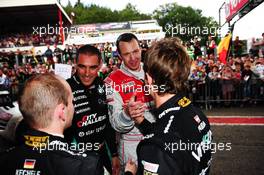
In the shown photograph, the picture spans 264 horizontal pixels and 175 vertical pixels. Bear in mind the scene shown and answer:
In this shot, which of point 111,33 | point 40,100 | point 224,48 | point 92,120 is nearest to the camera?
point 40,100

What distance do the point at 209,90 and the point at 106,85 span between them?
861 cm

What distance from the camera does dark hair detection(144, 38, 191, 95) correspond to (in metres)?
1.77

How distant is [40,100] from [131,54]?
5.34 feet

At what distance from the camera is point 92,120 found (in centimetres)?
296

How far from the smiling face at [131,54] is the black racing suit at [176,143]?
4.26 ft

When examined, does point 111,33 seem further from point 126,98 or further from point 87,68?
point 126,98

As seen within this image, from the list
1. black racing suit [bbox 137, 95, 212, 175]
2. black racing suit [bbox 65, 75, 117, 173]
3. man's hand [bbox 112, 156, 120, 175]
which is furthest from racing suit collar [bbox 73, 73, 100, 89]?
black racing suit [bbox 137, 95, 212, 175]

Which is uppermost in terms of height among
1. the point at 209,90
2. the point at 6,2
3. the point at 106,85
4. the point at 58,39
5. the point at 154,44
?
the point at 6,2

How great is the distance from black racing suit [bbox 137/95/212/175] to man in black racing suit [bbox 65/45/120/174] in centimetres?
135

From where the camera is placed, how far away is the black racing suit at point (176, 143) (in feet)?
4.89

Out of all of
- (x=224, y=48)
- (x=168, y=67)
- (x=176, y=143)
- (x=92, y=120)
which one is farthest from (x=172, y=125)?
(x=224, y=48)

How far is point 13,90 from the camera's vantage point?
13.1m

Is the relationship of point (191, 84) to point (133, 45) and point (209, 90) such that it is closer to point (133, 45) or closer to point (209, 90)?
point (209, 90)

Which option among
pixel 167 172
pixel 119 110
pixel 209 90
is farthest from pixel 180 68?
pixel 209 90
